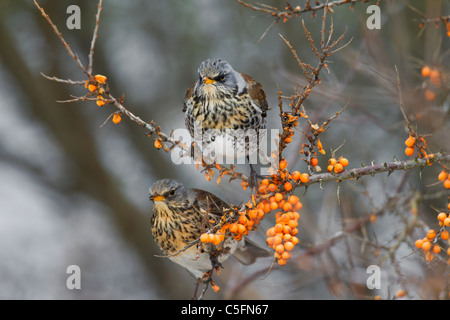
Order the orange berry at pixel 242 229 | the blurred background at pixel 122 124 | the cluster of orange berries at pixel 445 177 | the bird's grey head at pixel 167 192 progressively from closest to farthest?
1. the cluster of orange berries at pixel 445 177
2. the orange berry at pixel 242 229
3. the bird's grey head at pixel 167 192
4. the blurred background at pixel 122 124

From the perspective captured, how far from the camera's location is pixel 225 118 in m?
3.48

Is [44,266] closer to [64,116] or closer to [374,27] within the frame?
[64,116]

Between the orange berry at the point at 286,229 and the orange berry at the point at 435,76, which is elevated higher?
the orange berry at the point at 435,76

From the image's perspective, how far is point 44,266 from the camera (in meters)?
6.71

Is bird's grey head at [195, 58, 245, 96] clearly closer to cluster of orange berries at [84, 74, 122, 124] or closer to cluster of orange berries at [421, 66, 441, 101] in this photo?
cluster of orange berries at [84, 74, 122, 124]

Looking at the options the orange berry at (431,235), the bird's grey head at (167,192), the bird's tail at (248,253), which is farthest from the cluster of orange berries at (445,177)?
the bird's tail at (248,253)

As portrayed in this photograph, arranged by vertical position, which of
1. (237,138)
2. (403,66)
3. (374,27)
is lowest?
(237,138)

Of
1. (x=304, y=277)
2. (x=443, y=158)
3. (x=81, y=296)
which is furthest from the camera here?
(x=81, y=296)

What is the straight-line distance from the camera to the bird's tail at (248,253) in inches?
169

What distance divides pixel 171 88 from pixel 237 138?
11.0ft

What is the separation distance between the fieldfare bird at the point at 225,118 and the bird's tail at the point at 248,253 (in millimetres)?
992

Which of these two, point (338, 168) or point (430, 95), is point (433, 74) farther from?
point (338, 168)

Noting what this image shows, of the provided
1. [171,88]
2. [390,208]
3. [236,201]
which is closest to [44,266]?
[171,88]

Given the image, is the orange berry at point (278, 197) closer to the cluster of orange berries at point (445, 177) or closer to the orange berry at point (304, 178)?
the orange berry at point (304, 178)
